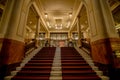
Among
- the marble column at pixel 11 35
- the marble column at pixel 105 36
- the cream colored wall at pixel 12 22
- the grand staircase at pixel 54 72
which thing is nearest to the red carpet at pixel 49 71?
the grand staircase at pixel 54 72

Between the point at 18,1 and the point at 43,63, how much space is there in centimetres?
306

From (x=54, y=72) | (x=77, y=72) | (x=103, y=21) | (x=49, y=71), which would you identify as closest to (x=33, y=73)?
(x=49, y=71)

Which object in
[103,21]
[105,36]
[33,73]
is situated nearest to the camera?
[33,73]

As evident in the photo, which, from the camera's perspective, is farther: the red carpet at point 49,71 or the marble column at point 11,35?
the marble column at point 11,35

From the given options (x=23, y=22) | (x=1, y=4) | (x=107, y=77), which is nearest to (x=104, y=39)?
(x=107, y=77)

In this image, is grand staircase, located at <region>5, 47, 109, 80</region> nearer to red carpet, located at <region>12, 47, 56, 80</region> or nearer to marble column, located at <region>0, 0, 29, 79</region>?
red carpet, located at <region>12, 47, 56, 80</region>

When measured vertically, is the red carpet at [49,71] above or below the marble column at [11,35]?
below

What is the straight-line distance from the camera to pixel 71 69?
11.7 feet

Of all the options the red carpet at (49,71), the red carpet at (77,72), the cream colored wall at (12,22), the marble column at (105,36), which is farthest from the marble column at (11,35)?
→ the marble column at (105,36)

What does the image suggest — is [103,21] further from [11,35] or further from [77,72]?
[11,35]

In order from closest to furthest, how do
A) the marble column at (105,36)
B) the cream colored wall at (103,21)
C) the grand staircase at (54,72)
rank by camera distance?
the grand staircase at (54,72), the marble column at (105,36), the cream colored wall at (103,21)

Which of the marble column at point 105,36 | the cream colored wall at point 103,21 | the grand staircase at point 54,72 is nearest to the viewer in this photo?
the grand staircase at point 54,72

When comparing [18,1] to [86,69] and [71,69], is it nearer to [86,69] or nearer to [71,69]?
[71,69]

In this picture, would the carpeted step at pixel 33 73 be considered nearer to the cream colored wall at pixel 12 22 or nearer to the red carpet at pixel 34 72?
the red carpet at pixel 34 72
